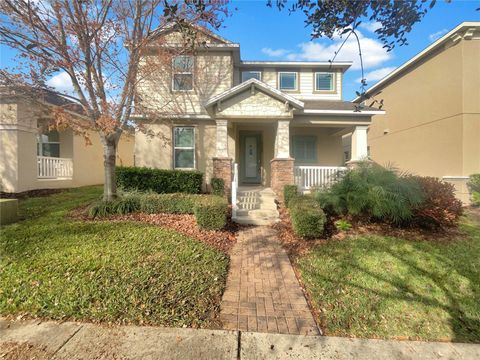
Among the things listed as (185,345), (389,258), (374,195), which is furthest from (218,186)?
(185,345)

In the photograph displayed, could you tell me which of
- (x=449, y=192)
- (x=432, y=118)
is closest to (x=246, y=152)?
(x=449, y=192)

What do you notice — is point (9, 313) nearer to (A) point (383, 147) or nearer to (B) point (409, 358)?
(B) point (409, 358)

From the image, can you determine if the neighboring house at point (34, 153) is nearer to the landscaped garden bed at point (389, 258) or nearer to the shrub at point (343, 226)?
the landscaped garden bed at point (389, 258)

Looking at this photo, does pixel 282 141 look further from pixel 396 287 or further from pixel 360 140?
pixel 396 287

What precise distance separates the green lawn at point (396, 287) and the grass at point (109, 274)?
1707 millimetres

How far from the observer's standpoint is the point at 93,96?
6926 millimetres

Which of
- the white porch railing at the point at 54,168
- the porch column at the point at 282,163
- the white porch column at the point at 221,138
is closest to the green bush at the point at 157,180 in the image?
the white porch column at the point at 221,138

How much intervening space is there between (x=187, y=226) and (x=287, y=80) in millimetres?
9962

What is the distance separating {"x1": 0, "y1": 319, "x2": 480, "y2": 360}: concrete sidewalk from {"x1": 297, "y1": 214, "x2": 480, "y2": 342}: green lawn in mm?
205

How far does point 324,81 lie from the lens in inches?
512

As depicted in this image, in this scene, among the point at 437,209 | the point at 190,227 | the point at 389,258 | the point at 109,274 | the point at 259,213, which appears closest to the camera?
the point at 109,274

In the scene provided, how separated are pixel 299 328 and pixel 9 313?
3.67m

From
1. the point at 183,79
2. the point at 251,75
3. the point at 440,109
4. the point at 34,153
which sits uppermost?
the point at 251,75

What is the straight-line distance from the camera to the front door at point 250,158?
493 inches
